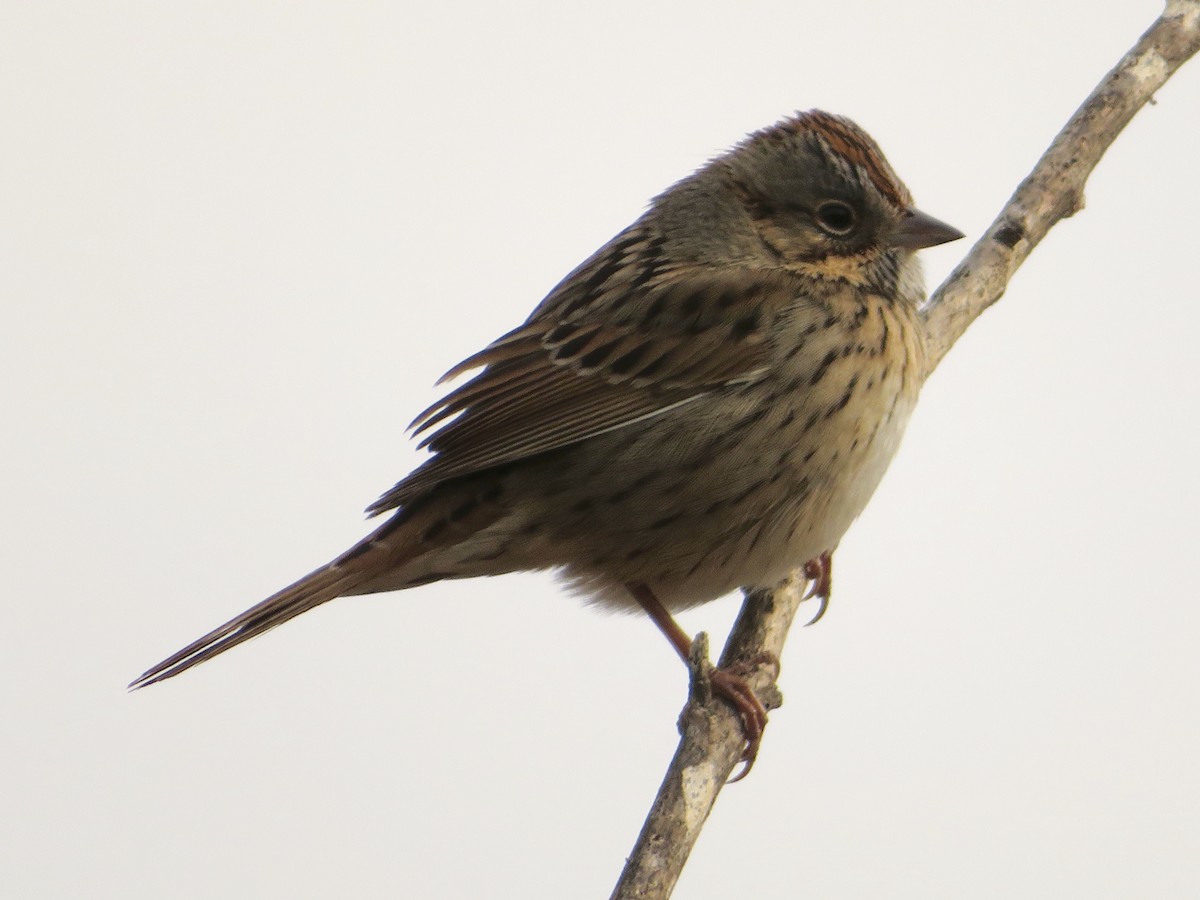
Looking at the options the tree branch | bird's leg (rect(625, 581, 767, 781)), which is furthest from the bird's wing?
the tree branch

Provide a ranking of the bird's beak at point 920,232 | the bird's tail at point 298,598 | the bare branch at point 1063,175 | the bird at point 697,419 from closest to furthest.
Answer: the bird's tail at point 298,598 → the bird at point 697,419 → the bird's beak at point 920,232 → the bare branch at point 1063,175

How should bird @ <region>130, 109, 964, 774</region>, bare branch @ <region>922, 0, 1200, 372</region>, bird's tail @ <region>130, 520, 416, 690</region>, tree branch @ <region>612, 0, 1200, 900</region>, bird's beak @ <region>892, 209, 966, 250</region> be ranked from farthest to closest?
bare branch @ <region>922, 0, 1200, 372</region> → tree branch @ <region>612, 0, 1200, 900</region> → bird's beak @ <region>892, 209, 966, 250</region> → bird @ <region>130, 109, 964, 774</region> → bird's tail @ <region>130, 520, 416, 690</region>

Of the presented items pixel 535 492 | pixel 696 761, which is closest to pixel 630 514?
pixel 535 492

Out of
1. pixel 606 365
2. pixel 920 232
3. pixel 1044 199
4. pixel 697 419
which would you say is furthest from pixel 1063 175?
pixel 606 365

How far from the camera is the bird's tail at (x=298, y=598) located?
13.0 feet

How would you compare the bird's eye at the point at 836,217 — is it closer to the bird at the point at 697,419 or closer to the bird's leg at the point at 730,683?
the bird at the point at 697,419

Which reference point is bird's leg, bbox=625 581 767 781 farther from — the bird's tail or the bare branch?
the bare branch

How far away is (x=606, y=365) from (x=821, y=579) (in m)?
1.14

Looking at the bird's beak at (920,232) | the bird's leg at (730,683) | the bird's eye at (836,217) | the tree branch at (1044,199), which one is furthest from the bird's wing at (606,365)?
the tree branch at (1044,199)

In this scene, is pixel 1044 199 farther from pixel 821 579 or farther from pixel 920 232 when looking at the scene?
pixel 821 579

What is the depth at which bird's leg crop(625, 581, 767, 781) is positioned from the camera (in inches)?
164

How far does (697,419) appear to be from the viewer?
4289 mm

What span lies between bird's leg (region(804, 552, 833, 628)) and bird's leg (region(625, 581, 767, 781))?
0.57 metres

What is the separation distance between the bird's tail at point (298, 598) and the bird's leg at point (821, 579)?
1.38 meters
